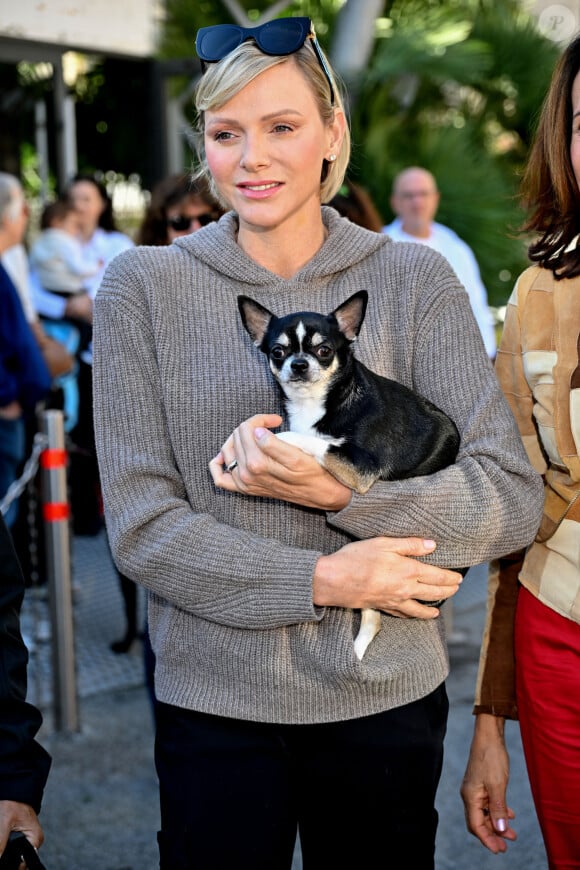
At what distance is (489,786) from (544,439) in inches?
34.0

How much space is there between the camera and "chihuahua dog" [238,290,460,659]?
7.23 ft

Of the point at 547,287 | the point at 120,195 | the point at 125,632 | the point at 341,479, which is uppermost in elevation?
the point at 547,287

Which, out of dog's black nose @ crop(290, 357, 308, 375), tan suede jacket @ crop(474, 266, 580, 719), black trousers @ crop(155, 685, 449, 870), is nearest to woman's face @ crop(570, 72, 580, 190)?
tan suede jacket @ crop(474, 266, 580, 719)

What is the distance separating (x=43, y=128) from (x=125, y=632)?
620 centimetres

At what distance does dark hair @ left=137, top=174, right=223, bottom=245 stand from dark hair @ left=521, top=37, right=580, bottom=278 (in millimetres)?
2368

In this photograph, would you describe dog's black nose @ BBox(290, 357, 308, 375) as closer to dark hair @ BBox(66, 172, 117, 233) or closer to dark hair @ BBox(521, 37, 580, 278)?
dark hair @ BBox(521, 37, 580, 278)

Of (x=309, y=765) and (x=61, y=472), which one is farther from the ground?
(x=309, y=765)

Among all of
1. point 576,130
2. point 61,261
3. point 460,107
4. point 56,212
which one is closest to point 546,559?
point 576,130

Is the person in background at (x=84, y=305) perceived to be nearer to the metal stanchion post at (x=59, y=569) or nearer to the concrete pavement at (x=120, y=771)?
the concrete pavement at (x=120, y=771)

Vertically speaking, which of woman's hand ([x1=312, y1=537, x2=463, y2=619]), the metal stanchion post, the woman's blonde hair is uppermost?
the woman's blonde hair

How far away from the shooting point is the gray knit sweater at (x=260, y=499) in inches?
81.4

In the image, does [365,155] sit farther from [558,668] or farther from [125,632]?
[558,668]

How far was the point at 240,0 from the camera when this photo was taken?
11.1 m

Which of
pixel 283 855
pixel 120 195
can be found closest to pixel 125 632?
pixel 283 855
